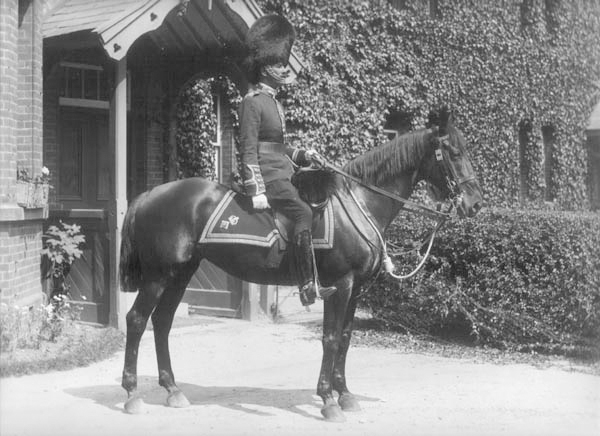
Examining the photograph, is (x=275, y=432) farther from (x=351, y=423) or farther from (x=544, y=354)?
(x=544, y=354)

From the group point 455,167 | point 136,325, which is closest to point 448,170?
point 455,167

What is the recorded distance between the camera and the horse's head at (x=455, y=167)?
20.9 ft

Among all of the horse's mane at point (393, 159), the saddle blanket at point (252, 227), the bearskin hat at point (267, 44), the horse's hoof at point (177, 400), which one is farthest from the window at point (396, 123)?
the horse's hoof at point (177, 400)

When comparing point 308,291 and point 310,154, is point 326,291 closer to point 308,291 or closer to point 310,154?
point 308,291

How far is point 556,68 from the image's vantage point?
1947cm

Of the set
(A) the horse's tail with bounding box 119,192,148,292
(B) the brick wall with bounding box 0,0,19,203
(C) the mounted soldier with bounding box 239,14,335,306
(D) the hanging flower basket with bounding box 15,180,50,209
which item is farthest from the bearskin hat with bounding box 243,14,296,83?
(D) the hanging flower basket with bounding box 15,180,50,209

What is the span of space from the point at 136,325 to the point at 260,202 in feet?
4.61

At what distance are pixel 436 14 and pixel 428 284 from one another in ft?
29.6

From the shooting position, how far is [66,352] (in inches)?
322

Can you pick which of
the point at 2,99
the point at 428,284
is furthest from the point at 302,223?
the point at 2,99

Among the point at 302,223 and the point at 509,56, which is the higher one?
the point at 509,56

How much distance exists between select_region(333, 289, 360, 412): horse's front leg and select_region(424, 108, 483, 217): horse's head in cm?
111

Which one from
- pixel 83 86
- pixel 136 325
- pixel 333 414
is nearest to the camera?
pixel 333 414

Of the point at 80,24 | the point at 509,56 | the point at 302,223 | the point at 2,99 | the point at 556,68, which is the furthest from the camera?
the point at 556,68
